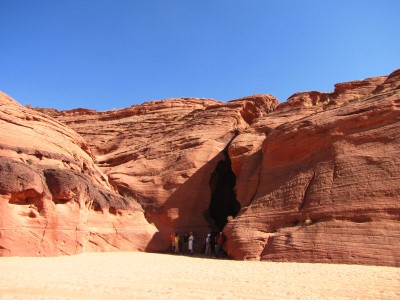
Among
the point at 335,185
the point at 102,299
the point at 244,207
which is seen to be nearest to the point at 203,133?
the point at 244,207

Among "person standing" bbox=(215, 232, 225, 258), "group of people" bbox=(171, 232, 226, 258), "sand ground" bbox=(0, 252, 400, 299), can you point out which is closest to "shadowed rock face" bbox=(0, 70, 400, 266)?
"group of people" bbox=(171, 232, 226, 258)

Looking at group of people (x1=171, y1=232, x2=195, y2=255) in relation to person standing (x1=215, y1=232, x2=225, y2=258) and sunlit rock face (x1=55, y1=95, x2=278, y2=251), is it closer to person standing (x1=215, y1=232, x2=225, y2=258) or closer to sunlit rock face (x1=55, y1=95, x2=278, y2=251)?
sunlit rock face (x1=55, y1=95, x2=278, y2=251)

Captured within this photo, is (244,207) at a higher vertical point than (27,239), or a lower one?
higher

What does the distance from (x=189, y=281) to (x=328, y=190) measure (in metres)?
8.55

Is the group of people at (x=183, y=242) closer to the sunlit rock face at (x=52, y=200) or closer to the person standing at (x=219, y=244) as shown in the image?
the sunlit rock face at (x=52, y=200)

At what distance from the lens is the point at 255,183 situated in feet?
68.9

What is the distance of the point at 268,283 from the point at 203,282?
1636 millimetres

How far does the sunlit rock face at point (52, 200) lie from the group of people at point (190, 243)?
113 cm

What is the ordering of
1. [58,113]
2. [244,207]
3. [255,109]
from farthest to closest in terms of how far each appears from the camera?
[58,113] < [255,109] < [244,207]

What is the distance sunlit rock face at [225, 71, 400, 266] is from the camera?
1398 cm

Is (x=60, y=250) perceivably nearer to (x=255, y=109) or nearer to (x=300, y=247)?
(x=300, y=247)

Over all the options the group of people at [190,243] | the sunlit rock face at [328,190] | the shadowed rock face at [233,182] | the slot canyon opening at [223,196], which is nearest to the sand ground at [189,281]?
the sunlit rock face at [328,190]

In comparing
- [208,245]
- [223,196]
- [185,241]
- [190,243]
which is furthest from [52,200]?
[223,196]

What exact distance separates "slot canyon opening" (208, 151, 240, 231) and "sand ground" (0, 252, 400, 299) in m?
12.0
